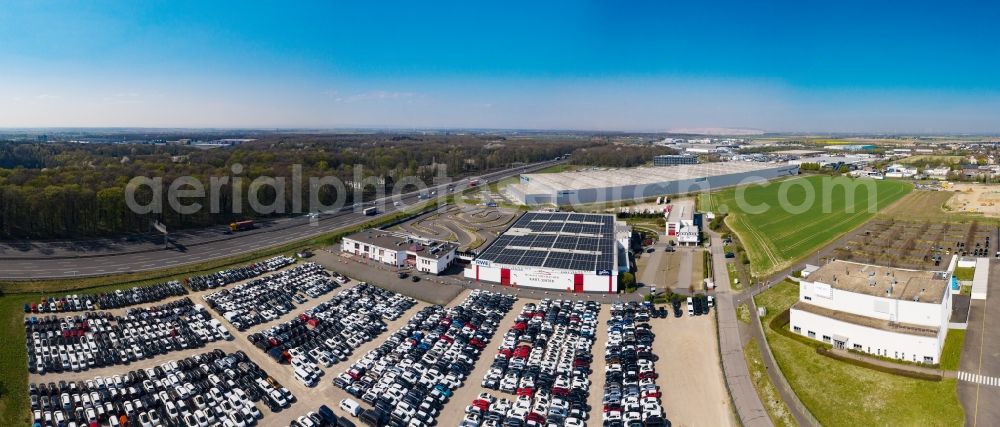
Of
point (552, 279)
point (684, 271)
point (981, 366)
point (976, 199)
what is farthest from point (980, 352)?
point (976, 199)

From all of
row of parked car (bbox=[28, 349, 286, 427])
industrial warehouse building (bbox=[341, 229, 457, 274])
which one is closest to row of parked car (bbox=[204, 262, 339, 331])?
industrial warehouse building (bbox=[341, 229, 457, 274])

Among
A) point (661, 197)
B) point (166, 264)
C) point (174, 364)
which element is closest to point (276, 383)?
point (174, 364)

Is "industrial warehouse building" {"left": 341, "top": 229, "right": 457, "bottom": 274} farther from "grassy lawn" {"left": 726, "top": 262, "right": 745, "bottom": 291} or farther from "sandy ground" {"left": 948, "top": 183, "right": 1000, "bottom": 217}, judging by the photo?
"sandy ground" {"left": 948, "top": 183, "right": 1000, "bottom": 217}

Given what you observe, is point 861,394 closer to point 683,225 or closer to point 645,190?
point 683,225

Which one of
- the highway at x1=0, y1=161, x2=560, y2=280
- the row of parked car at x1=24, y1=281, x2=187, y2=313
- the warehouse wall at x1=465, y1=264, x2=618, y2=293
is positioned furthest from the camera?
the highway at x1=0, y1=161, x2=560, y2=280

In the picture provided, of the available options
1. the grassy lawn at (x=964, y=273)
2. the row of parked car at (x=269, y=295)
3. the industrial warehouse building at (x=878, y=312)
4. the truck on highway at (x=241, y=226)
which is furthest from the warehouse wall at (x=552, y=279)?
the truck on highway at (x=241, y=226)
